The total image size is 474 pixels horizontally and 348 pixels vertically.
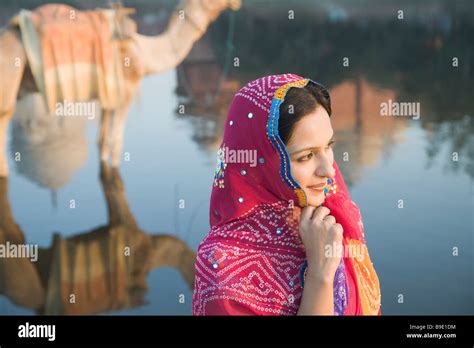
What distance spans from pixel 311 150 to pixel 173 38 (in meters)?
3.30

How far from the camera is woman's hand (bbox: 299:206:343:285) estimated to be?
121 cm

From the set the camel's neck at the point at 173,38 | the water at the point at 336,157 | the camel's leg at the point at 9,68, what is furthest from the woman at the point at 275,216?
the camel's neck at the point at 173,38

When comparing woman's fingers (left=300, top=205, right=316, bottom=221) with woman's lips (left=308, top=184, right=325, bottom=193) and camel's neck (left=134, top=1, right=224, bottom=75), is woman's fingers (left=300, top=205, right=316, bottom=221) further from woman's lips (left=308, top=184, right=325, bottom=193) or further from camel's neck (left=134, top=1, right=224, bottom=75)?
camel's neck (left=134, top=1, right=224, bottom=75)

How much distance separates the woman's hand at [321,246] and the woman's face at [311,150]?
0.05 meters

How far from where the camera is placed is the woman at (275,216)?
4.00ft

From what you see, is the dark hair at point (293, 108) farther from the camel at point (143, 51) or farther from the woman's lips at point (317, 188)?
the camel at point (143, 51)

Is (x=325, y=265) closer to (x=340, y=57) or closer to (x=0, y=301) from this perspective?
(x=0, y=301)

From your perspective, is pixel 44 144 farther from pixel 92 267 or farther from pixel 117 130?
pixel 92 267

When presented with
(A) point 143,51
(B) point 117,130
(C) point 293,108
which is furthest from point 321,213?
(A) point 143,51

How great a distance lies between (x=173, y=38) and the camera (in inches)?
173

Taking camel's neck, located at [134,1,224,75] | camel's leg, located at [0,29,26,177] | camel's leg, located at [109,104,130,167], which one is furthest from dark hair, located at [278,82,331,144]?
camel's neck, located at [134,1,224,75]

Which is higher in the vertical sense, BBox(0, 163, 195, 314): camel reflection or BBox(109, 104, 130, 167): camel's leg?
BBox(109, 104, 130, 167): camel's leg

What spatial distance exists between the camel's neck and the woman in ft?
10.3

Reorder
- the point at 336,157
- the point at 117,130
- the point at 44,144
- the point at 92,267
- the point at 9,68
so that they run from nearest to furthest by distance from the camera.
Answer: the point at 9,68 < the point at 92,267 < the point at 117,130 < the point at 44,144 < the point at 336,157
